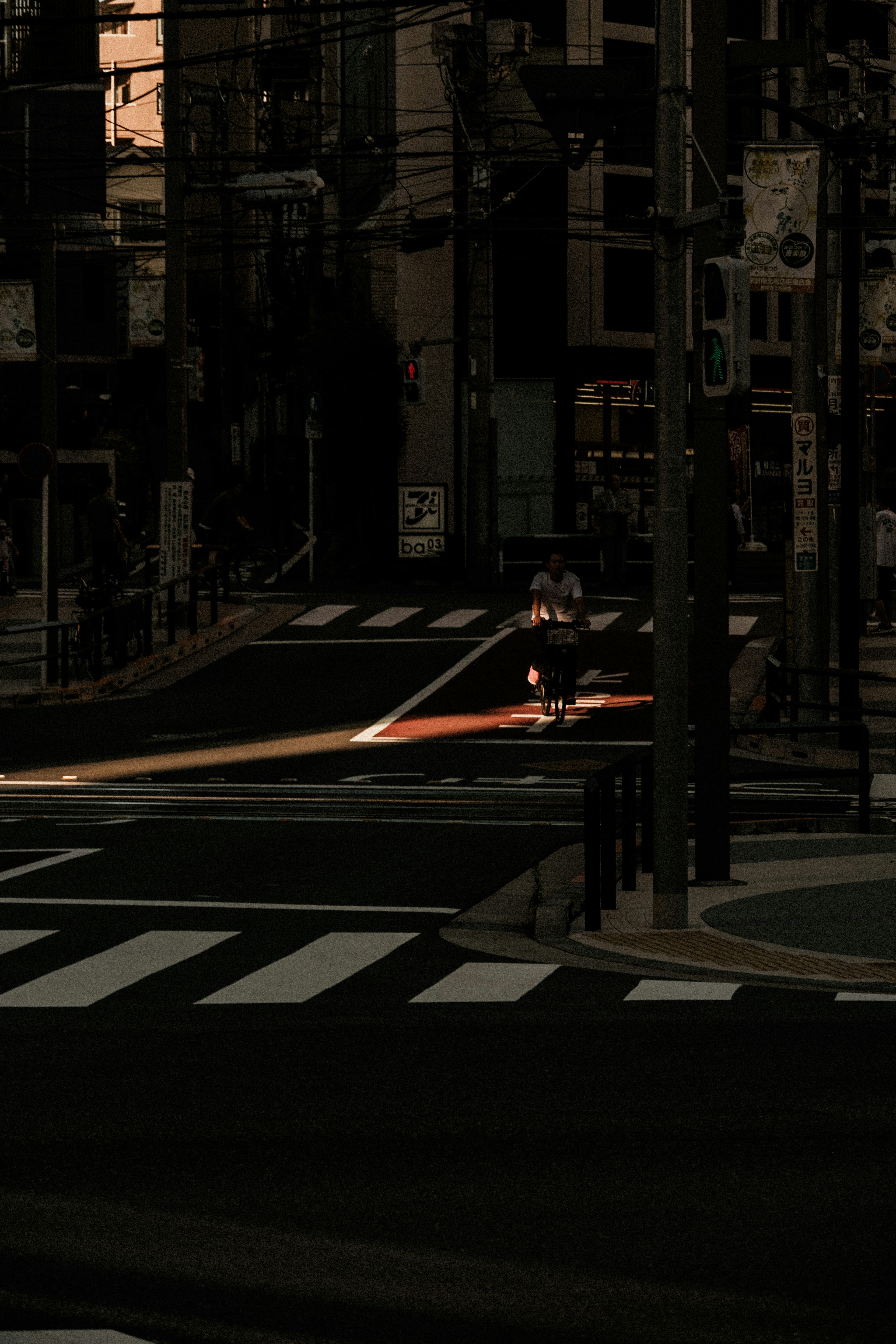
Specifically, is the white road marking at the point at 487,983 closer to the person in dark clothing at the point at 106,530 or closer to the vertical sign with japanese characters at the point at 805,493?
the vertical sign with japanese characters at the point at 805,493

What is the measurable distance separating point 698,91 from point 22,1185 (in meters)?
8.84

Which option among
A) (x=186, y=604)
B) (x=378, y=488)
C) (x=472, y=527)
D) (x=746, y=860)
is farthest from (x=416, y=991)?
(x=378, y=488)

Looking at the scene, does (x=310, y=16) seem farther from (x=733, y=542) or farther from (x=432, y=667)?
(x=432, y=667)

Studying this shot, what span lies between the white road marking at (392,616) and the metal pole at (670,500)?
2112cm

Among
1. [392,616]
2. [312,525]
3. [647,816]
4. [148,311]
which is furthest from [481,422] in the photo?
[647,816]

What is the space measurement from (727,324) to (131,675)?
734 inches

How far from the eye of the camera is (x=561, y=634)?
2480 cm

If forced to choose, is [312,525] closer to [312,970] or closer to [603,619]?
[603,619]

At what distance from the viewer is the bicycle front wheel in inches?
1551

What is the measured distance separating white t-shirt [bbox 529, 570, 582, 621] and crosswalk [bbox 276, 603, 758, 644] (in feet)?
23.4

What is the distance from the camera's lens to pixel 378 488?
2088 inches

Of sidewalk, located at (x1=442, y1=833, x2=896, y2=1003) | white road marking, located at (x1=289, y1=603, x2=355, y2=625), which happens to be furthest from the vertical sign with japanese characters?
white road marking, located at (x1=289, y1=603, x2=355, y2=625)

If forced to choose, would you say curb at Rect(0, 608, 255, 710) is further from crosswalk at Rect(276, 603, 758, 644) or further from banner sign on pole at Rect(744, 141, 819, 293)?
banner sign on pole at Rect(744, 141, 819, 293)

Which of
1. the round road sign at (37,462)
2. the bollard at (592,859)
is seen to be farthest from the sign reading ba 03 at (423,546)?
the bollard at (592,859)
